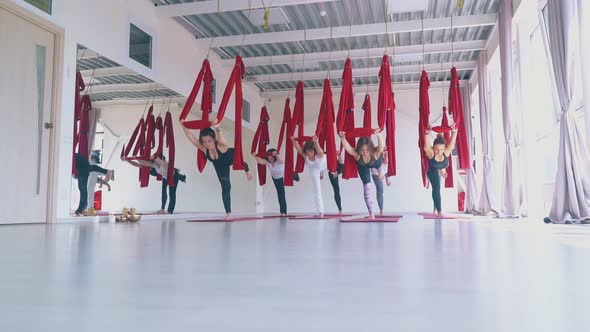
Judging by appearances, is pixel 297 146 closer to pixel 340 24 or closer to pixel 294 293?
pixel 340 24

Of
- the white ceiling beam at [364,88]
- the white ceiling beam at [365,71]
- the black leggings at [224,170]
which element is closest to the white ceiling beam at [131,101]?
the black leggings at [224,170]

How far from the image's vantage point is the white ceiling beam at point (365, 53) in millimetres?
10438

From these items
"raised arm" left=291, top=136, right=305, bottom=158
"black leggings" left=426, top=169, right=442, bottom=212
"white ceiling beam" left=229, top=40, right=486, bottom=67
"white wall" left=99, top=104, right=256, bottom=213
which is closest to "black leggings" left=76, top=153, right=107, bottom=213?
"white wall" left=99, top=104, right=256, bottom=213

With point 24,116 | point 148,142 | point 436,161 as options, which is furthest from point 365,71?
point 24,116

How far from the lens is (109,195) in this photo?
688 cm

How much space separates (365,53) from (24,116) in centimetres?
789

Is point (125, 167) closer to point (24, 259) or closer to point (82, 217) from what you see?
point (82, 217)

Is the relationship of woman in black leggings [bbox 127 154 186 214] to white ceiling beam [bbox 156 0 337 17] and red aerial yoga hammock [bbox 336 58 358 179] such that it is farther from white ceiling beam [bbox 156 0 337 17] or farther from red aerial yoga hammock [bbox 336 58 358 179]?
red aerial yoga hammock [bbox 336 58 358 179]

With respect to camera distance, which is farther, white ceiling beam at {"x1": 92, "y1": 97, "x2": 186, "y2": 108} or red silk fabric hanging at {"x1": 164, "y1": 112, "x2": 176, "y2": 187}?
red silk fabric hanging at {"x1": 164, "y1": 112, "x2": 176, "y2": 187}

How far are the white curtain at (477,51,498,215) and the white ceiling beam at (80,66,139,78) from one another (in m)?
7.57

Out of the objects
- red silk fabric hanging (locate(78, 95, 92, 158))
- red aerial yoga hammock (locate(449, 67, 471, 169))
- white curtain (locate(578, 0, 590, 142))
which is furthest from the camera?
red aerial yoga hammock (locate(449, 67, 471, 169))

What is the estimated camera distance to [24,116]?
207 inches

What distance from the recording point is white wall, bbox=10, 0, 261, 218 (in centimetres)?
578

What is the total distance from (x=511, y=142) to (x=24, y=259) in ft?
25.3
